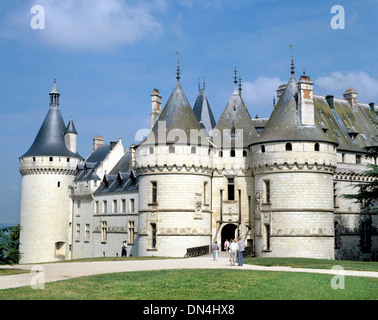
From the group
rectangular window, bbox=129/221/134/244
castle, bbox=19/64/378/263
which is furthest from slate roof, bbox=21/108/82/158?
rectangular window, bbox=129/221/134/244

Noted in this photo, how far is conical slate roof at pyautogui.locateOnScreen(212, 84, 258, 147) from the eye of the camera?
129 ft

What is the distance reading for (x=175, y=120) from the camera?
1455 inches

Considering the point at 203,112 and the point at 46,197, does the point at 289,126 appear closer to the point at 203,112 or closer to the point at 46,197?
the point at 203,112

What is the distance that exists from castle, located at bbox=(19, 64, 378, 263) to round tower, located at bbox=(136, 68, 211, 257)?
0.22 ft

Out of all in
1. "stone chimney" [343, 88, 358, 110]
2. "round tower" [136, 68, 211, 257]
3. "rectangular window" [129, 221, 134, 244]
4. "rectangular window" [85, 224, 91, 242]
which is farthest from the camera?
"rectangular window" [85, 224, 91, 242]

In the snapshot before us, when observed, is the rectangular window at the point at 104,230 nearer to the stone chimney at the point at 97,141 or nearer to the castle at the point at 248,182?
the castle at the point at 248,182

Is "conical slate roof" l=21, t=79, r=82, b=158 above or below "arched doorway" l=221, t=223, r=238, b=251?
above

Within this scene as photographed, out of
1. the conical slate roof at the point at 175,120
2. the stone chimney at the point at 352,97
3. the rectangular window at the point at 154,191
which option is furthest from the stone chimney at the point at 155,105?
the stone chimney at the point at 352,97

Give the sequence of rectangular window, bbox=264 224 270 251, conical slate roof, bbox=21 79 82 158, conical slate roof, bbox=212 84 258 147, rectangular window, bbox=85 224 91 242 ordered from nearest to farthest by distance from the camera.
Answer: rectangular window, bbox=264 224 270 251, conical slate roof, bbox=212 84 258 147, rectangular window, bbox=85 224 91 242, conical slate roof, bbox=21 79 82 158

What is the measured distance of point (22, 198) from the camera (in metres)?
54.0

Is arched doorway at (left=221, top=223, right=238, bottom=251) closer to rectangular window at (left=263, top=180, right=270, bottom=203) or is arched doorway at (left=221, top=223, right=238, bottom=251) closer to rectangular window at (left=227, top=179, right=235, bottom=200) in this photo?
rectangular window at (left=227, top=179, right=235, bottom=200)

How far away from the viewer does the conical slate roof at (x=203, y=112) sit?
4566 centimetres

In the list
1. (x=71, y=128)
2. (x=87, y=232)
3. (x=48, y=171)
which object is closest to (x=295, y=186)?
(x=87, y=232)

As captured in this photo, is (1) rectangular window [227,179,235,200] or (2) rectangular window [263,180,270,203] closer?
(2) rectangular window [263,180,270,203]
